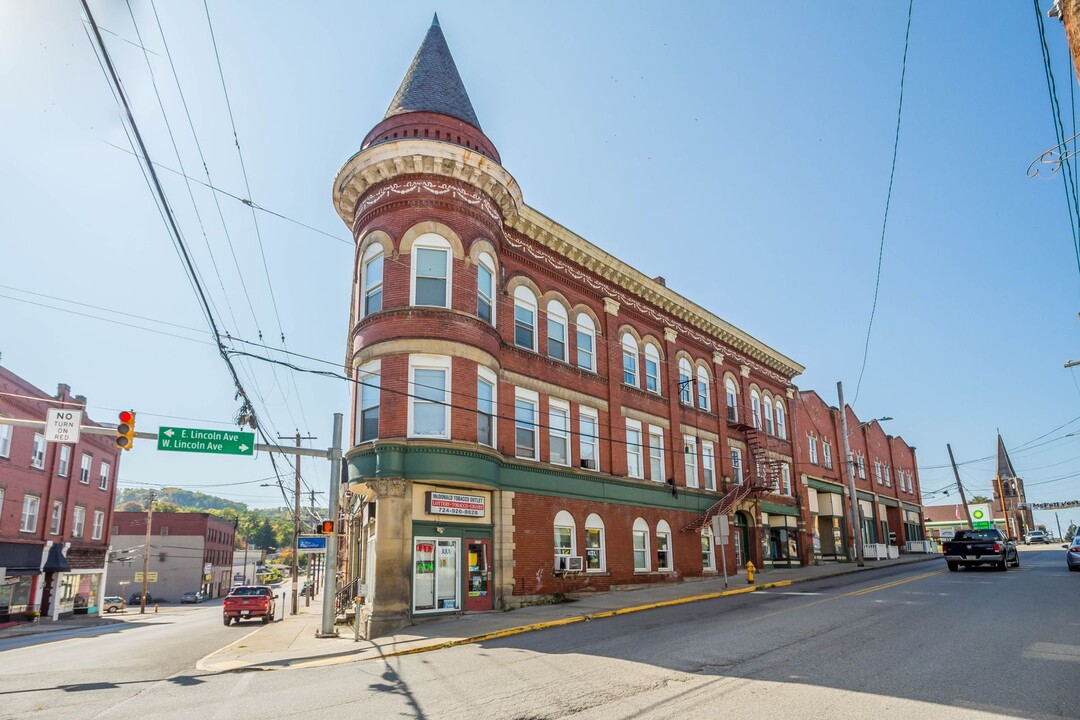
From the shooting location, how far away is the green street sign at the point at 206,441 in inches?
628

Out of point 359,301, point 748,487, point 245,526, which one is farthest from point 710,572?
point 245,526

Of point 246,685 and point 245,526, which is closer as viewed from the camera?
point 246,685

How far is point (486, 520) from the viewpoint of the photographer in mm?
20438

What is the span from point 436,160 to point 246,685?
14.9 m

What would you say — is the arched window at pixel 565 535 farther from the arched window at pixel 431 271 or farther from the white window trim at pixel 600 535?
the arched window at pixel 431 271

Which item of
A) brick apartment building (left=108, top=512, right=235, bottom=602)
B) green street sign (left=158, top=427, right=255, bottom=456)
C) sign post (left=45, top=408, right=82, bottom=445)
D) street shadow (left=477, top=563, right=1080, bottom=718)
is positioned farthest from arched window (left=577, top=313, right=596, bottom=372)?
brick apartment building (left=108, top=512, right=235, bottom=602)

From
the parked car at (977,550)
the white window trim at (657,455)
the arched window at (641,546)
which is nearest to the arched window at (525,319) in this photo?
the white window trim at (657,455)

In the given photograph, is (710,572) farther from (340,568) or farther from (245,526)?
(245,526)

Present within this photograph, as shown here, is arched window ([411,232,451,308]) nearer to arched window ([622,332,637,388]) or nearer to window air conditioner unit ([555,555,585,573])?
window air conditioner unit ([555,555,585,573])

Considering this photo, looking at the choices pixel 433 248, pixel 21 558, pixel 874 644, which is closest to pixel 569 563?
pixel 433 248

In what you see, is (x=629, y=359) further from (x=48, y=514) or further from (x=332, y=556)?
(x=48, y=514)

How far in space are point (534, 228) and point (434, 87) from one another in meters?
5.73

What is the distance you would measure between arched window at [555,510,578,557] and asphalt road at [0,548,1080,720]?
610cm

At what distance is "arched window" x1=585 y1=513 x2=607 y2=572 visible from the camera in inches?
933
